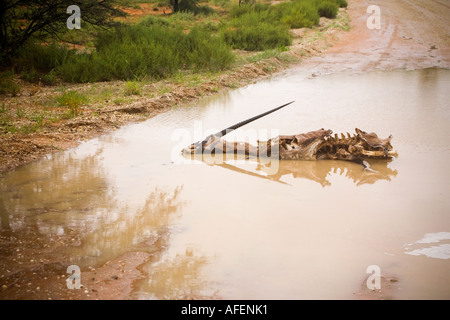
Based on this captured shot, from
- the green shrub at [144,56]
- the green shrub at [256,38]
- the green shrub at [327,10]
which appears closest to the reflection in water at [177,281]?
the green shrub at [144,56]

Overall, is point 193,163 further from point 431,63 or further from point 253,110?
point 431,63

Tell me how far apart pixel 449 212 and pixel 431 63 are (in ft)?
31.0

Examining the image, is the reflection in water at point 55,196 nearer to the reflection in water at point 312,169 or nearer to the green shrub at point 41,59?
the reflection in water at point 312,169

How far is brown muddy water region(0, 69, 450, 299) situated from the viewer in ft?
10.4

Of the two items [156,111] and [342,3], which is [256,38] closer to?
[156,111]

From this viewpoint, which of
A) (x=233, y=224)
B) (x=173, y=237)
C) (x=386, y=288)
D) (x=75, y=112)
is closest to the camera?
(x=386, y=288)

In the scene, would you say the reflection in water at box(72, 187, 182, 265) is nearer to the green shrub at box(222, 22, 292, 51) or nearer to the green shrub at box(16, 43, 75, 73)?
the green shrub at box(16, 43, 75, 73)

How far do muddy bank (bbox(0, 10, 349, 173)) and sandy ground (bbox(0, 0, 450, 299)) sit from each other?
21mm

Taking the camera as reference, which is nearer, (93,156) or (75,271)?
(75,271)

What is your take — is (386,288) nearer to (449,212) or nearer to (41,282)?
(449,212)

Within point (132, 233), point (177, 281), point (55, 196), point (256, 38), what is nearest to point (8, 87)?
point (55, 196)

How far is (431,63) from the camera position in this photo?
12445 mm
